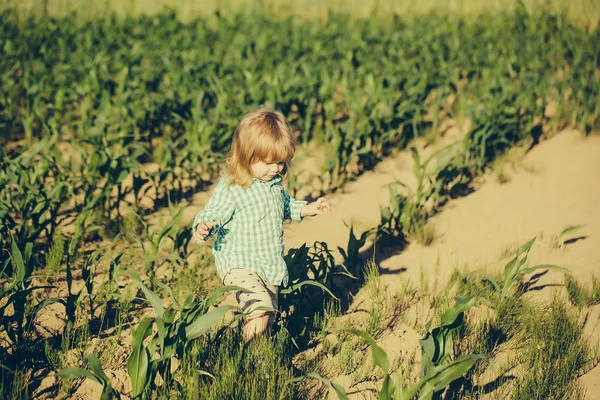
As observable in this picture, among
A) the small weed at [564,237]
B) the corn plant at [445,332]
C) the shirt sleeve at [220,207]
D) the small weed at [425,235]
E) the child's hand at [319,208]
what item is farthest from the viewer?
the small weed at [425,235]

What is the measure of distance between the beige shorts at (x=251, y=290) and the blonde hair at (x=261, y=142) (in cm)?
47

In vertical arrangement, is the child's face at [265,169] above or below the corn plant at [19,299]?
above

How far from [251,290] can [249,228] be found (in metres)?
0.32

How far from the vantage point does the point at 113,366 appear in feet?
10.2

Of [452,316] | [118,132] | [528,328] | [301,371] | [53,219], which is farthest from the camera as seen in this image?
[118,132]

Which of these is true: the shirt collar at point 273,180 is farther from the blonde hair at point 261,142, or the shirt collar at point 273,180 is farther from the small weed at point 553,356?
the small weed at point 553,356

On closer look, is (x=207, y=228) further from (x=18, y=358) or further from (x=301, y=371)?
(x=18, y=358)

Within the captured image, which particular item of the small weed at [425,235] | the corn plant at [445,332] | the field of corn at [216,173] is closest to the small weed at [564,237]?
the field of corn at [216,173]

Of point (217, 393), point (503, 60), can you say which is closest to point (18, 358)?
point (217, 393)

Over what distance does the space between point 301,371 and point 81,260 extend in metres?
1.94

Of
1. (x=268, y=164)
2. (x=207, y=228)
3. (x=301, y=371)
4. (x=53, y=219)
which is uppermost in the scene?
(x=268, y=164)

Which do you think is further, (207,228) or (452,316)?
(207,228)

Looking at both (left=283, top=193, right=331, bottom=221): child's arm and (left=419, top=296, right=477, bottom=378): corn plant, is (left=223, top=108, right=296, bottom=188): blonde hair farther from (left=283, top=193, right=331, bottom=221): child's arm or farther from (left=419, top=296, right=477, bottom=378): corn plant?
(left=419, top=296, right=477, bottom=378): corn plant

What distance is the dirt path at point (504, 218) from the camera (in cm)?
421
